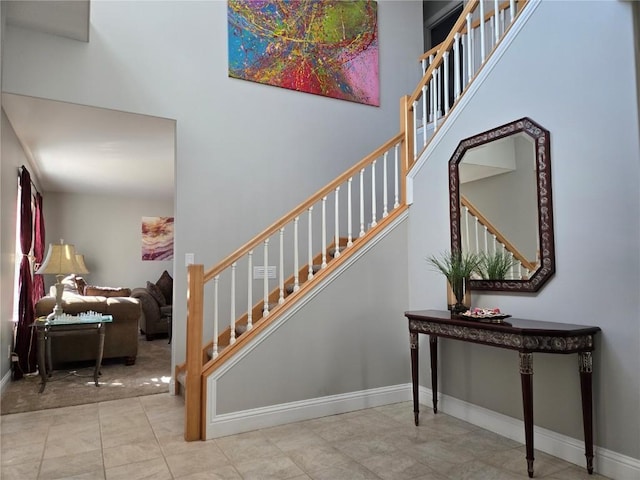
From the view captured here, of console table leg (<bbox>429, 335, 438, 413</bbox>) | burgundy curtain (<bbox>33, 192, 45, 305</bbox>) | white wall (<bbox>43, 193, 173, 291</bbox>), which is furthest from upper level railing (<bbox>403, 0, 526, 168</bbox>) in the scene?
Answer: white wall (<bbox>43, 193, 173, 291</bbox>)

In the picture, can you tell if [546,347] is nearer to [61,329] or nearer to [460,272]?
[460,272]

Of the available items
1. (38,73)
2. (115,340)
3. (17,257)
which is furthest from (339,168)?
(17,257)

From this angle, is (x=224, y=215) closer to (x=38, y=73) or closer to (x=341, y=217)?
(x=341, y=217)

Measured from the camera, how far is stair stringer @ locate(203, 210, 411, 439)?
3025mm

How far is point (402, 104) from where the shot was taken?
13.4ft

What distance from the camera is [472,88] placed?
130 inches

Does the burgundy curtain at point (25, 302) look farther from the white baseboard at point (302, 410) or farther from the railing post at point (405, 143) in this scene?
the railing post at point (405, 143)

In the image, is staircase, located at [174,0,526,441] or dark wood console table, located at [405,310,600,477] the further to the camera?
staircase, located at [174,0,526,441]

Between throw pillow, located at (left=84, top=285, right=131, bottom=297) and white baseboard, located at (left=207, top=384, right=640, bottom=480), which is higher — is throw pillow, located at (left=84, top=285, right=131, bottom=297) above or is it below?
above

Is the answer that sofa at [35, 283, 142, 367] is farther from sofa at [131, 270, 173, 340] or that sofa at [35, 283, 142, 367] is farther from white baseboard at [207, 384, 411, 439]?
white baseboard at [207, 384, 411, 439]

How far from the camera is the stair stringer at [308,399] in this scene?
3025 millimetres

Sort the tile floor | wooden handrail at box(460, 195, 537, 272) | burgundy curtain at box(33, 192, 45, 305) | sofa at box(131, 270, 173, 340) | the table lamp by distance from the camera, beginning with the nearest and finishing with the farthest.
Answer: the tile floor
wooden handrail at box(460, 195, 537, 272)
the table lamp
burgundy curtain at box(33, 192, 45, 305)
sofa at box(131, 270, 173, 340)

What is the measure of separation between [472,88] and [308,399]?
2.68 m

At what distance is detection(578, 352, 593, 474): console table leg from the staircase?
1796 millimetres
